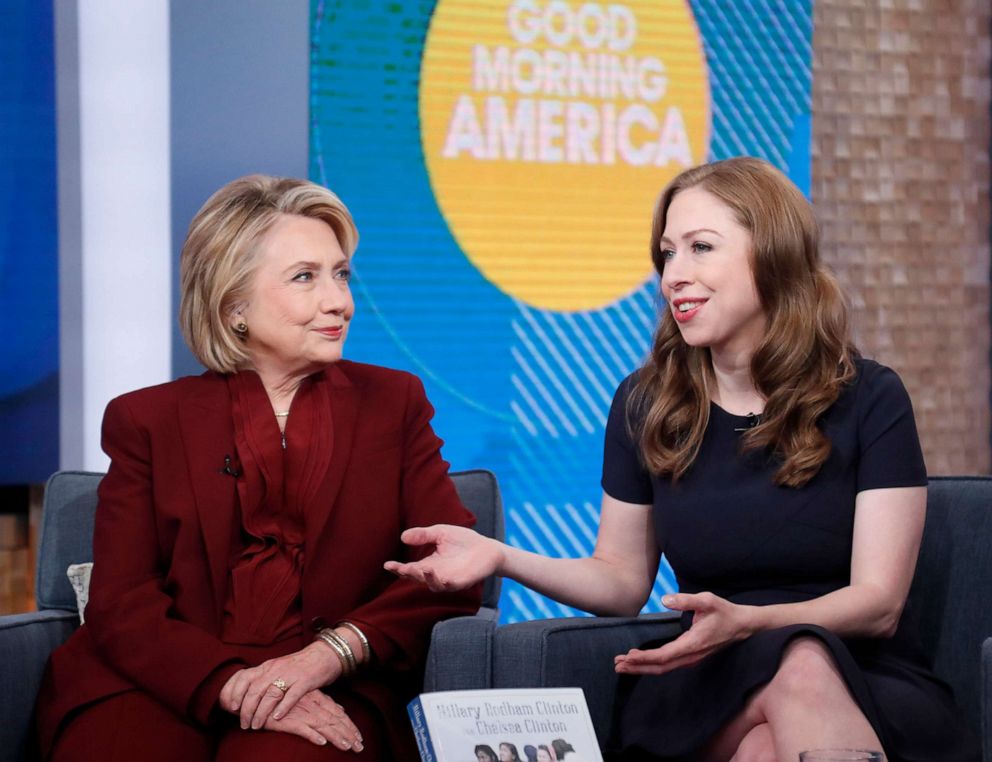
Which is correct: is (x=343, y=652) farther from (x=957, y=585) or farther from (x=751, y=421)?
(x=957, y=585)

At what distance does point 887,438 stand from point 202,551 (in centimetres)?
108

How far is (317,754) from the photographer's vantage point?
1.94m

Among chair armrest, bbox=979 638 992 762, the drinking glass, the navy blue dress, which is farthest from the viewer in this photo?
the navy blue dress

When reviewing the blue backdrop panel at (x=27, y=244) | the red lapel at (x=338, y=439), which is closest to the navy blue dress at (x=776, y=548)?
the red lapel at (x=338, y=439)

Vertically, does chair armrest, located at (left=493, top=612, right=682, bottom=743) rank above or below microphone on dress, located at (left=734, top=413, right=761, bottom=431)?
below

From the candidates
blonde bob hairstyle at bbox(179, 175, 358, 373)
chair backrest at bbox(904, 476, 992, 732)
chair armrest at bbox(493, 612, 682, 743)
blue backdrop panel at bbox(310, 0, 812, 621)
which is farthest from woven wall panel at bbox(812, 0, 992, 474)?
blonde bob hairstyle at bbox(179, 175, 358, 373)

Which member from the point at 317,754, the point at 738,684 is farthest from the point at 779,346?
the point at 317,754

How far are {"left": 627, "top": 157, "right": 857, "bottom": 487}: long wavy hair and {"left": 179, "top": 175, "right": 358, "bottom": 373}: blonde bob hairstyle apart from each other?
0.63 meters

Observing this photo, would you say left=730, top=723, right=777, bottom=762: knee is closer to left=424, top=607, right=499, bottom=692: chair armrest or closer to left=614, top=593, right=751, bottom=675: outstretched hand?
left=614, top=593, right=751, bottom=675: outstretched hand

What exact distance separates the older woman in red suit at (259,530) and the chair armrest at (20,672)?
0.03 metres

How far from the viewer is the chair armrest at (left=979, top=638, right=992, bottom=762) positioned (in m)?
1.68

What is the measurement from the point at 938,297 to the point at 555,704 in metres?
2.87

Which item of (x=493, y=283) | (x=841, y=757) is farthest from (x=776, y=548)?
(x=493, y=283)

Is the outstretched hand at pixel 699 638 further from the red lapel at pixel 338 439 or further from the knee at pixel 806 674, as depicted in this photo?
the red lapel at pixel 338 439
